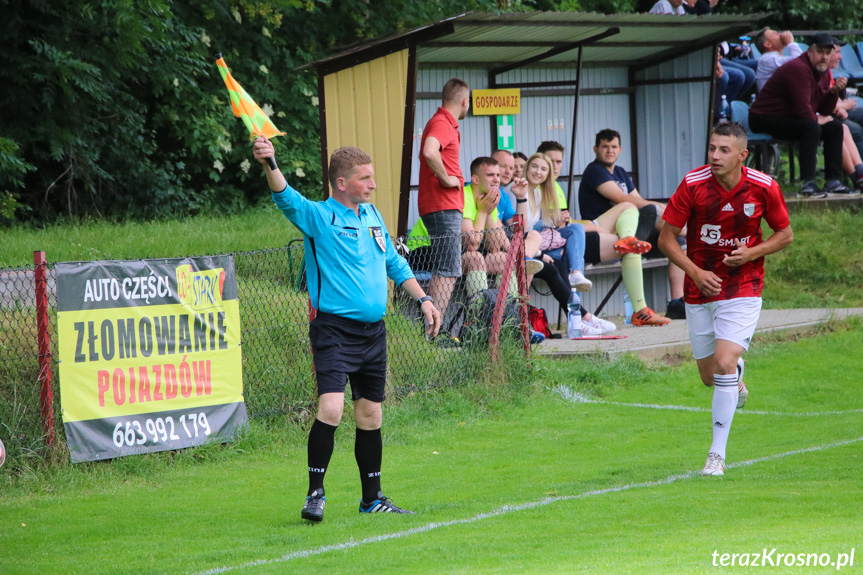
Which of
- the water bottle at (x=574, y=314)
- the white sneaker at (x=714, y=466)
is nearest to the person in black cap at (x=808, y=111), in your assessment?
the water bottle at (x=574, y=314)

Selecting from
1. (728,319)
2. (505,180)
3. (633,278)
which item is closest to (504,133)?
(505,180)

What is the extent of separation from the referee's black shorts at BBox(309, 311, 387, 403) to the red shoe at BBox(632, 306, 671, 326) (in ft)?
23.9

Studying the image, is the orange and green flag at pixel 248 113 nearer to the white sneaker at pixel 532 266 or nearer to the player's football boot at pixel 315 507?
the player's football boot at pixel 315 507

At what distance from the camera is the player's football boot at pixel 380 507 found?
643cm

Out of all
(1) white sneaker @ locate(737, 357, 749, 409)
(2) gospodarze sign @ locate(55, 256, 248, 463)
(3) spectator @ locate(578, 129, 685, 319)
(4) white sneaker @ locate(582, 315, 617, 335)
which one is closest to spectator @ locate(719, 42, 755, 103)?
(3) spectator @ locate(578, 129, 685, 319)

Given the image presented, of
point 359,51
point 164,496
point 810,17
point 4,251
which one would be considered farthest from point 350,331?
point 810,17

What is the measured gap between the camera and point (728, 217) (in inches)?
292

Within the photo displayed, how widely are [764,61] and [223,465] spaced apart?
42.4 feet

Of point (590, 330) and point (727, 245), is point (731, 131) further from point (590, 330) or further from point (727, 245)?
point (590, 330)

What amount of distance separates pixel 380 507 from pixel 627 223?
299 inches

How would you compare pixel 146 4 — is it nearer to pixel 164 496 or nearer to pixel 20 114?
pixel 20 114

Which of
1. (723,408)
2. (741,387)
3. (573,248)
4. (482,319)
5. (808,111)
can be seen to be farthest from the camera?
(808,111)

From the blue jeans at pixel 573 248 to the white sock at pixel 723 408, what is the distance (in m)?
5.23

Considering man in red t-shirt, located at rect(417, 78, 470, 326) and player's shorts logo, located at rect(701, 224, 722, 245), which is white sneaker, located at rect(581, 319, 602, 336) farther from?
player's shorts logo, located at rect(701, 224, 722, 245)
